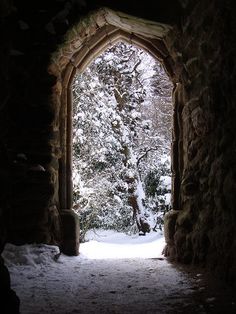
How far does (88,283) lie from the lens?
10.8ft

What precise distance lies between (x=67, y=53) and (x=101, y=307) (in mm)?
3017

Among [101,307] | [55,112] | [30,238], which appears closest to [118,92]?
[55,112]

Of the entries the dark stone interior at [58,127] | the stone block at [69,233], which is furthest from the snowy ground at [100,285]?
the dark stone interior at [58,127]

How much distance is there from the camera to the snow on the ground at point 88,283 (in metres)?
2.57

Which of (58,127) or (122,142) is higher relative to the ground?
(122,142)

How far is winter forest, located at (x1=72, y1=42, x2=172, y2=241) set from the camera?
8023 millimetres

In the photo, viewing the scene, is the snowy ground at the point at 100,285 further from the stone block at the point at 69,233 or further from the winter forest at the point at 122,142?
the winter forest at the point at 122,142

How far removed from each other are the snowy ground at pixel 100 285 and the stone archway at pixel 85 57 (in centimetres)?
70

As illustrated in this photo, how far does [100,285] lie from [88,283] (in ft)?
0.35

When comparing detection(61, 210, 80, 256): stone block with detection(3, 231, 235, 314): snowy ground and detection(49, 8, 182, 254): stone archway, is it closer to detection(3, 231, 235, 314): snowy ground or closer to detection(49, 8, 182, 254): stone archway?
detection(49, 8, 182, 254): stone archway

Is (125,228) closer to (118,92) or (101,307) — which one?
(118,92)

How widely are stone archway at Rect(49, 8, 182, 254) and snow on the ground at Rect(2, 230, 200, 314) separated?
691 millimetres

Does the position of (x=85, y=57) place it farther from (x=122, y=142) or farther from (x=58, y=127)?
(x=122, y=142)

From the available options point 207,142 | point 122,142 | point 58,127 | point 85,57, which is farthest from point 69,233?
point 122,142
